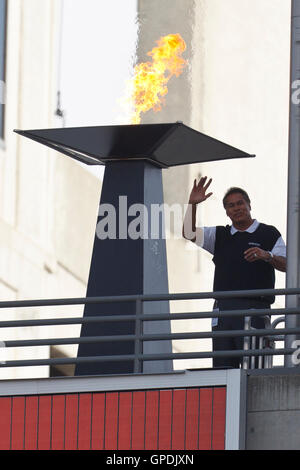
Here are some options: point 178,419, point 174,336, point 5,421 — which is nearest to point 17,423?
point 5,421

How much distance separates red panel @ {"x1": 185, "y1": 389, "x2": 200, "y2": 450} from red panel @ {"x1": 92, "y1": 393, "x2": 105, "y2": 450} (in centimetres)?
81

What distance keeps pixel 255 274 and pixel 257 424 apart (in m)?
1.75

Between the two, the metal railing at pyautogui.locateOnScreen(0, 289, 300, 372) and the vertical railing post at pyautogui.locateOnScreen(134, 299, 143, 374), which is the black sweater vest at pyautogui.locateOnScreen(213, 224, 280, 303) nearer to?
the metal railing at pyautogui.locateOnScreen(0, 289, 300, 372)

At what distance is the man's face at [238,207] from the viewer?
2050 cm

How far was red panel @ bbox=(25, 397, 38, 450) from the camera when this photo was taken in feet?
65.4

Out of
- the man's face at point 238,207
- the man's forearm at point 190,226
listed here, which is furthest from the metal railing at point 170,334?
the man's face at point 238,207

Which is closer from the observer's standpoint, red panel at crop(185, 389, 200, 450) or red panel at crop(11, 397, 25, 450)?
red panel at crop(185, 389, 200, 450)

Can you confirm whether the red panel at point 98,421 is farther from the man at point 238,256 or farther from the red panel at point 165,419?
the man at point 238,256

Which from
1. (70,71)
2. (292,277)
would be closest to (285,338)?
(292,277)

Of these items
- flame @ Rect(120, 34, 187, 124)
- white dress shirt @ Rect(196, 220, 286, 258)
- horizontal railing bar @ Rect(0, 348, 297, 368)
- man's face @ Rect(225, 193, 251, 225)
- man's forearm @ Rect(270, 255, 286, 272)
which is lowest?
horizontal railing bar @ Rect(0, 348, 297, 368)

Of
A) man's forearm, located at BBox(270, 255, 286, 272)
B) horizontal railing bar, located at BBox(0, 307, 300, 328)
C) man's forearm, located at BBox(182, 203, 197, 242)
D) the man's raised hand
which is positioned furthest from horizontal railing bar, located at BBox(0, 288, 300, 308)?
the man's raised hand

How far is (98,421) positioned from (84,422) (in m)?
0.13

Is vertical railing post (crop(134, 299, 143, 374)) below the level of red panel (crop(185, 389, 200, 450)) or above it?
above

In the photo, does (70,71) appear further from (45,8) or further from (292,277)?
(292,277)
